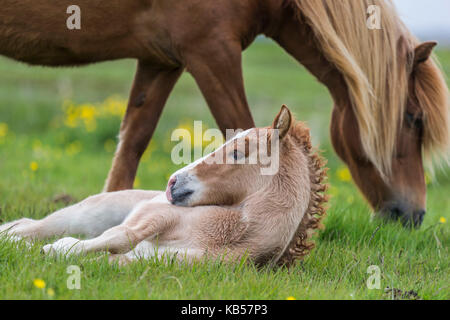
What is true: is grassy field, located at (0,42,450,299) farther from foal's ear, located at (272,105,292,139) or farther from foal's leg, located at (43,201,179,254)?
foal's ear, located at (272,105,292,139)

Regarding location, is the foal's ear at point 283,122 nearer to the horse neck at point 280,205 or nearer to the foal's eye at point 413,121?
the horse neck at point 280,205

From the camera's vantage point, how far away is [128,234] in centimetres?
322

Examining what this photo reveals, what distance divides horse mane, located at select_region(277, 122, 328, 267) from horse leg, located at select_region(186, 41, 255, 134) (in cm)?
78

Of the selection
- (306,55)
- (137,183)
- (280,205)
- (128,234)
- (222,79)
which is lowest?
(137,183)

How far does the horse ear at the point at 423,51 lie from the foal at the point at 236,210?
1.69m

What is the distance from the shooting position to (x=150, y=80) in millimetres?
5156

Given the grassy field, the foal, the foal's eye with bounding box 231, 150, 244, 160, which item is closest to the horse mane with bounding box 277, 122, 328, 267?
the foal

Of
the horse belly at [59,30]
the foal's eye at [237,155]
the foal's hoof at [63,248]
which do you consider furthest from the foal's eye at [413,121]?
the foal's hoof at [63,248]

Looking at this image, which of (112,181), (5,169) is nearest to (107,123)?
(5,169)

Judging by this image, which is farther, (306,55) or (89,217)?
(306,55)

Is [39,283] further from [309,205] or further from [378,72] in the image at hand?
[378,72]

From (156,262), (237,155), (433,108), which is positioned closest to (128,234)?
(156,262)

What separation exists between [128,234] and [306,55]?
2321 mm
